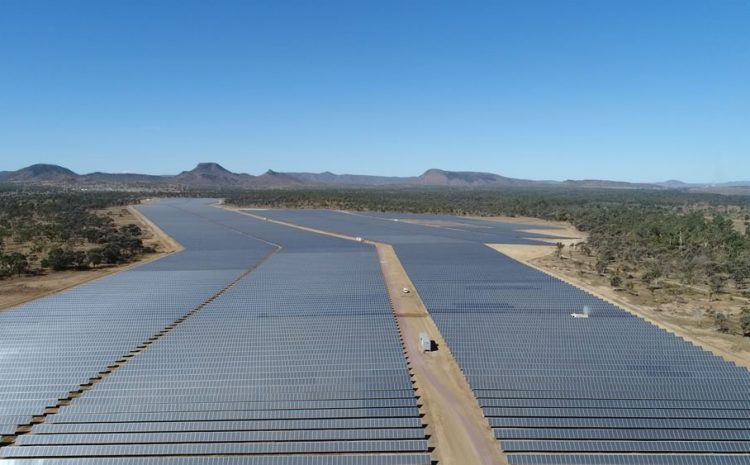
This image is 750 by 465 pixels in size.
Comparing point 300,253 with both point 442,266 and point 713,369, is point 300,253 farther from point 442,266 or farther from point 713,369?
point 713,369

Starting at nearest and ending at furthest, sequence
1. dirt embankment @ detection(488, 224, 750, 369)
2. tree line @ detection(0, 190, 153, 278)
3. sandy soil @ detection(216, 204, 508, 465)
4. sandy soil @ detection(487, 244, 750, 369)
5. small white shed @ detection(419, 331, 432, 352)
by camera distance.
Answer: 1. sandy soil @ detection(216, 204, 508, 465)
2. small white shed @ detection(419, 331, 432, 352)
3. sandy soil @ detection(487, 244, 750, 369)
4. dirt embankment @ detection(488, 224, 750, 369)
5. tree line @ detection(0, 190, 153, 278)

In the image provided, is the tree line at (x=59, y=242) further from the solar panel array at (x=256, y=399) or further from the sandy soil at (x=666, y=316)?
the sandy soil at (x=666, y=316)

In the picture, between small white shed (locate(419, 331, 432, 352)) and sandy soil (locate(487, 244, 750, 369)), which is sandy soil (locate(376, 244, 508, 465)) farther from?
sandy soil (locate(487, 244, 750, 369))

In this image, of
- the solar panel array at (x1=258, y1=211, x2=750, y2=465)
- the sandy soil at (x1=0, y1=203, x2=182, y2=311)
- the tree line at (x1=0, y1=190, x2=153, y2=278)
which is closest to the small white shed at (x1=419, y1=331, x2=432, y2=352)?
the solar panel array at (x1=258, y1=211, x2=750, y2=465)

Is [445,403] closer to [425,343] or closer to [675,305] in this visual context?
[425,343]

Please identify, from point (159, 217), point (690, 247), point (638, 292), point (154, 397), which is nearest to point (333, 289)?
point (154, 397)

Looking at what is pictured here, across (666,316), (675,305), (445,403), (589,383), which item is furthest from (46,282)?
(675,305)
